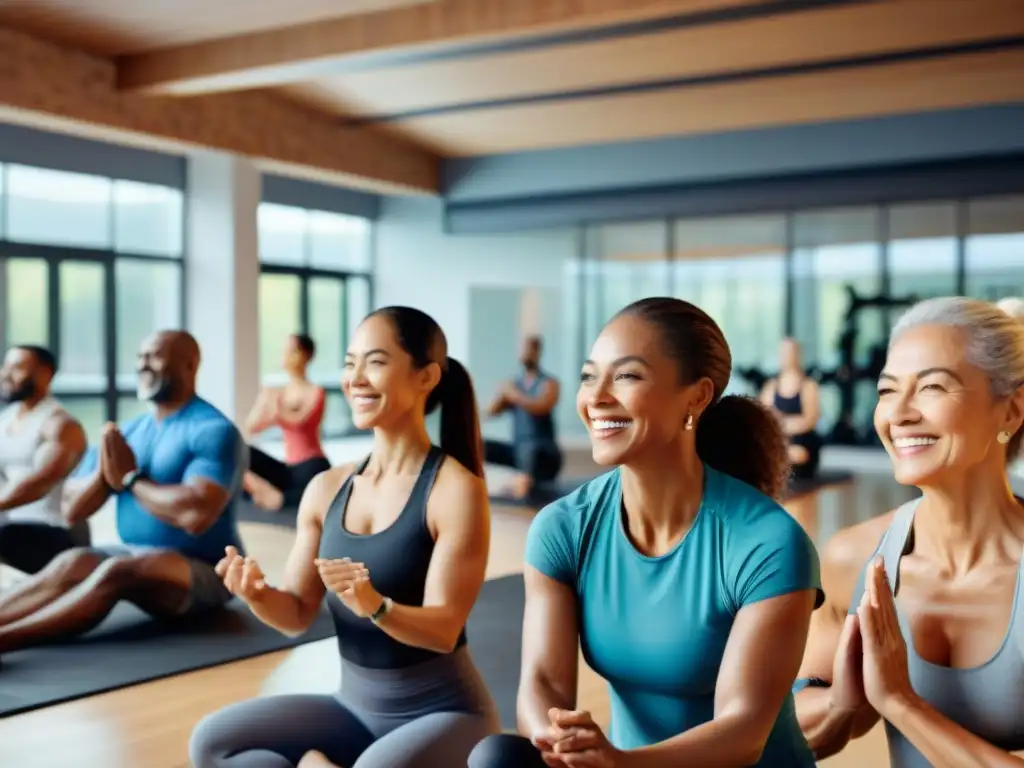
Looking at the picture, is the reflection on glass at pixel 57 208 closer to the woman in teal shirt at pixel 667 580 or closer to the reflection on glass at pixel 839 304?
the reflection on glass at pixel 839 304

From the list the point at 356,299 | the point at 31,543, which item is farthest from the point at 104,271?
the point at 31,543

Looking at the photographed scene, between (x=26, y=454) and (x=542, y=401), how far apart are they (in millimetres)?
3924

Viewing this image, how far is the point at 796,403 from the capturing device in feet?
27.7

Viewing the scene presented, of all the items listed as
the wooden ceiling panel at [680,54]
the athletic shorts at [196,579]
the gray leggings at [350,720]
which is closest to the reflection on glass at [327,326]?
the wooden ceiling panel at [680,54]

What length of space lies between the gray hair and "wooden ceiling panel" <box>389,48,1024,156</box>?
7.56 m

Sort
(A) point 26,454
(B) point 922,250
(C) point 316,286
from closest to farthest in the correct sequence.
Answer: (A) point 26,454
(B) point 922,250
(C) point 316,286

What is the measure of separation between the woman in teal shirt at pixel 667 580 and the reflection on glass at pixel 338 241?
11112 millimetres

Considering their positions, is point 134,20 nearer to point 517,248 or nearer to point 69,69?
point 69,69

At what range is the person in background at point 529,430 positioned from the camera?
803 cm

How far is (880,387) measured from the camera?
1.64 metres

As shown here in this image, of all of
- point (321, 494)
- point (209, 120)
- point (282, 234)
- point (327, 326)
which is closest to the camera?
point (321, 494)

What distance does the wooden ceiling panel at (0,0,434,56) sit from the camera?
285 inches

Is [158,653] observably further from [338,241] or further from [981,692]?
[338,241]

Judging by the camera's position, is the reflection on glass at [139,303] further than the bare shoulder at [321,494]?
Yes
